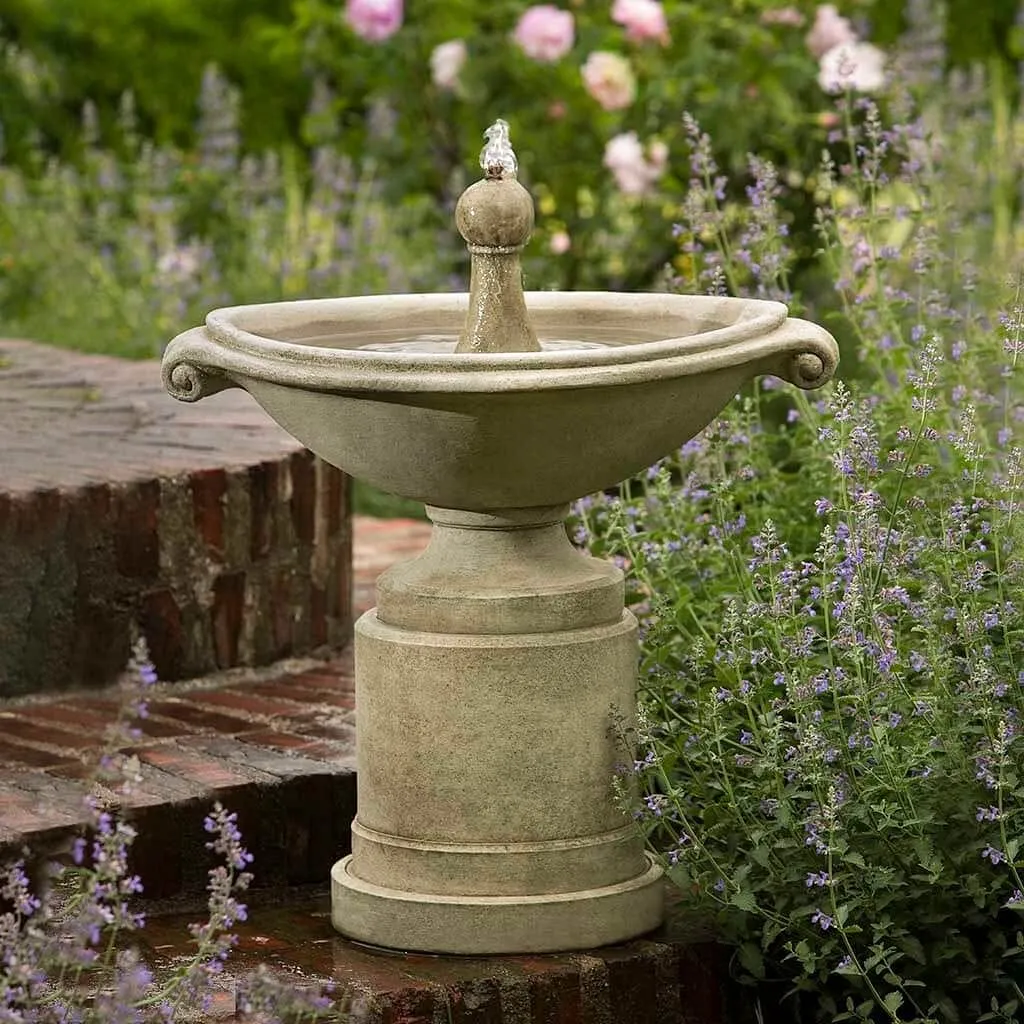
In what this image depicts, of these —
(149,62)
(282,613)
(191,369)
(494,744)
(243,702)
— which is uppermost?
(149,62)

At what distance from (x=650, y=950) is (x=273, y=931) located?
0.58 m

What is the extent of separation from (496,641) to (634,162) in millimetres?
3954

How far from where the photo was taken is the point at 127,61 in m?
11.1

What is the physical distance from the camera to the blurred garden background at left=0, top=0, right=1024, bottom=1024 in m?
3.08

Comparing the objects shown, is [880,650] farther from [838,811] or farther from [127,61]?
[127,61]

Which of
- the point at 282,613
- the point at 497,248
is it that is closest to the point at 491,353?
the point at 497,248

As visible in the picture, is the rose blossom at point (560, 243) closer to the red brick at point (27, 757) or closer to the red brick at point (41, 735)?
the red brick at point (41, 735)

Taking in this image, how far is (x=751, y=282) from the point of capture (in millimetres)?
5410

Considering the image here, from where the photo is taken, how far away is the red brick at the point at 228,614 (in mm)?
4207

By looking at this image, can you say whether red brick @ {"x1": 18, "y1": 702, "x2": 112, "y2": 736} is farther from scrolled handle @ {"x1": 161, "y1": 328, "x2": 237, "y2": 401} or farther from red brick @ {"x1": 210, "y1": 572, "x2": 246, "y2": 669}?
scrolled handle @ {"x1": 161, "y1": 328, "x2": 237, "y2": 401}

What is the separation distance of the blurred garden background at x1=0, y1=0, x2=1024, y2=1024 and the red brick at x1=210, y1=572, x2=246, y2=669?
731 mm

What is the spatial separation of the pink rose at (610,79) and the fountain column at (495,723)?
3782 millimetres

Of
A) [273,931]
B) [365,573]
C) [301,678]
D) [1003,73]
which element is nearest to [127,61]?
[1003,73]

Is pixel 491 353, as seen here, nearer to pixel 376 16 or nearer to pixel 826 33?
pixel 826 33
